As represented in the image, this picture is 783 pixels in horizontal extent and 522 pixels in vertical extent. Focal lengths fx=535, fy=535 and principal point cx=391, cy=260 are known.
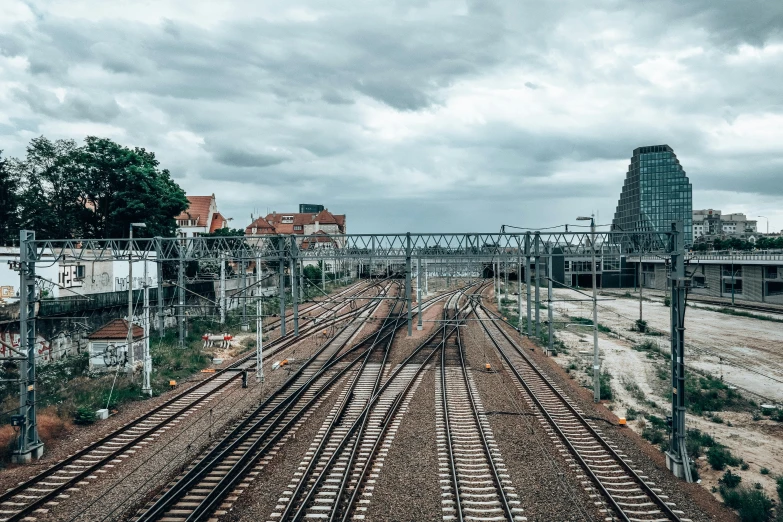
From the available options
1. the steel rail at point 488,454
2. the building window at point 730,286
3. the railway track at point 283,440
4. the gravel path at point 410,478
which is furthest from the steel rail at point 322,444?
the building window at point 730,286

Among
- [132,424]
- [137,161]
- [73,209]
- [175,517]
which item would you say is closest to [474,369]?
[132,424]

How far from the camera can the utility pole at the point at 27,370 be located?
14.7 metres

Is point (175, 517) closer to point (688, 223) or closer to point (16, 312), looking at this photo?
point (16, 312)

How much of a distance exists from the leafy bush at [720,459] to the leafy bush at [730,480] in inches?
32.2

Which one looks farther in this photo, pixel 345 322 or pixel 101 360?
pixel 345 322

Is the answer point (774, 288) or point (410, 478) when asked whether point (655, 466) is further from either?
point (774, 288)

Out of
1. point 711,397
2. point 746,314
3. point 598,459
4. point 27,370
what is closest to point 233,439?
point 27,370

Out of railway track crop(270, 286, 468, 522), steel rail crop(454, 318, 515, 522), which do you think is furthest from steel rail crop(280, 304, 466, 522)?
steel rail crop(454, 318, 515, 522)

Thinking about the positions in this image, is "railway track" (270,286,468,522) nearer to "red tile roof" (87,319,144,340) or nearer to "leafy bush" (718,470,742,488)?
"leafy bush" (718,470,742,488)

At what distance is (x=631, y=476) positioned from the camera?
13.0 metres

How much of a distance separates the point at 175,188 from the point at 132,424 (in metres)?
34.8

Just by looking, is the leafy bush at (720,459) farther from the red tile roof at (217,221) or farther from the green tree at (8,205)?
the red tile roof at (217,221)

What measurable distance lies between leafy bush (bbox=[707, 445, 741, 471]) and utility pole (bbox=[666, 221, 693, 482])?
1097 mm

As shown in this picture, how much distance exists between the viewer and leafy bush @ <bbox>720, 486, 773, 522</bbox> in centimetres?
1110
